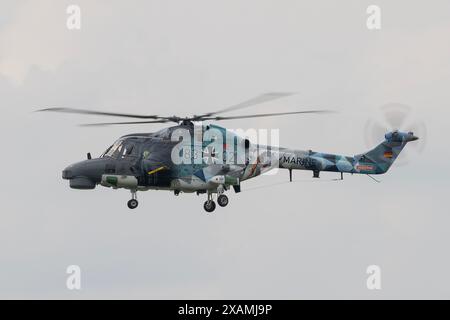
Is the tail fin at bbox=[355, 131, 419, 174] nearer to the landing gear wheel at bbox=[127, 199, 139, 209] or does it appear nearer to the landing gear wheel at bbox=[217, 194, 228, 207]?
the landing gear wheel at bbox=[217, 194, 228, 207]

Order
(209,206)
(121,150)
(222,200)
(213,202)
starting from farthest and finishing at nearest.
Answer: (213,202)
(209,206)
(222,200)
(121,150)

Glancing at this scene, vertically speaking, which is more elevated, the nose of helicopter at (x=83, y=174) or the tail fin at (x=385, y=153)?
the tail fin at (x=385, y=153)

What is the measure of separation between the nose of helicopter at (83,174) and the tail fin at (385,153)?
1471cm

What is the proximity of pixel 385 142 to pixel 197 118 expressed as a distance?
1126 cm

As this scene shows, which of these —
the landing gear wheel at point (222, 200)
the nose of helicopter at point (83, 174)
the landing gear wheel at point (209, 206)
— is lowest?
the landing gear wheel at point (209, 206)

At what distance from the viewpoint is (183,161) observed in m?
47.5

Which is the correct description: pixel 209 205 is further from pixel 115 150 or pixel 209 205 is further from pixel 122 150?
pixel 115 150

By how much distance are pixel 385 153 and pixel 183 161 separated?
1207 cm

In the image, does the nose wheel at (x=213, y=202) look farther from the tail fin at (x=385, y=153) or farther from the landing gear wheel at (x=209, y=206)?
the tail fin at (x=385, y=153)

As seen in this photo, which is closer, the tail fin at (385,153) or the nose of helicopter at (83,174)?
the nose of helicopter at (83,174)

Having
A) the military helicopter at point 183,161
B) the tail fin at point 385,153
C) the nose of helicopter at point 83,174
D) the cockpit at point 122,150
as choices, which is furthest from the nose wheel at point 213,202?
the tail fin at point 385,153

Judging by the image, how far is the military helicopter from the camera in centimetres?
4653

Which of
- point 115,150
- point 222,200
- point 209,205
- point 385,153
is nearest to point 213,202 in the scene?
point 209,205

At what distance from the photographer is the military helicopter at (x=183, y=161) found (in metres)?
46.5
